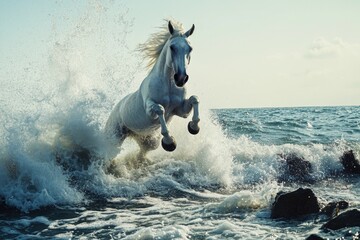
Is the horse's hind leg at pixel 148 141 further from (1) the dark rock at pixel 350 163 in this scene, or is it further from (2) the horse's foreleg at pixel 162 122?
(1) the dark rock at pixel 350 163

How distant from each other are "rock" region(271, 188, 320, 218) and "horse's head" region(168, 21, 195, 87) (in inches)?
89.2

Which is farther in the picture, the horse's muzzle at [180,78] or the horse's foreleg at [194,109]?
the horse's foreleg at [194,109]

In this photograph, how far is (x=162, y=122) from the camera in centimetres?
675

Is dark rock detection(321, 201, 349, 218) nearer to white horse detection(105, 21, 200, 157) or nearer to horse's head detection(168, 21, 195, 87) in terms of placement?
white horse detection(105, 21, 200, 157)

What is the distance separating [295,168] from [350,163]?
5.55 feet

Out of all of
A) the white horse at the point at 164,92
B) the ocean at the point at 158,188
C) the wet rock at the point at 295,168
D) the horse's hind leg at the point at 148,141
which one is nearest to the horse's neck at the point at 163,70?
the white horse at the point at 164,92

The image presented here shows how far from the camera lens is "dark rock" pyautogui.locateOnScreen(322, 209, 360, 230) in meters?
4.61

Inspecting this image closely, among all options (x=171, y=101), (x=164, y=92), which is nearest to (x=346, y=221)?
(x=171, y=101)

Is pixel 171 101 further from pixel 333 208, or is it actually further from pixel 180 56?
pixel 333 208

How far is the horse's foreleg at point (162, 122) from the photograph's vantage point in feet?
21.4

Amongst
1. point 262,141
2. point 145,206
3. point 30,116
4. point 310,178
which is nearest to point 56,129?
point 30,116

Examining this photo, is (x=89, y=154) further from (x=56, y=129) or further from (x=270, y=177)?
(x=270, y=177)

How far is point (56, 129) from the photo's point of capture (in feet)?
33.2

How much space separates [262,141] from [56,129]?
927 cm
